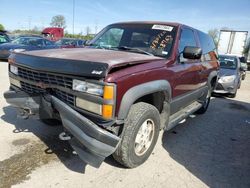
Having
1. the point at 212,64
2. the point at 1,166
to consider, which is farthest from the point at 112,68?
the point at 212,64

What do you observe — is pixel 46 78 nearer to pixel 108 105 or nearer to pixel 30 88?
pixel 30 88

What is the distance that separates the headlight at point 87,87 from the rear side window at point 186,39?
1972 millimetres

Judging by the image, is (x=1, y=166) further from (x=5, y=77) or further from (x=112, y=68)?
(x=5, y=77)

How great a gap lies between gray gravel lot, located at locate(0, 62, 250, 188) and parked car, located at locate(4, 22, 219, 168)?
0.28m

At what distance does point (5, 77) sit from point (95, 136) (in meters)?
7.34

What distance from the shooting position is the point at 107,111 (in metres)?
2.52

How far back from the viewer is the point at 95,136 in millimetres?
2555

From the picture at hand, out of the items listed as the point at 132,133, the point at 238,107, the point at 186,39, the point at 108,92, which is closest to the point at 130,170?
the point at 132,133

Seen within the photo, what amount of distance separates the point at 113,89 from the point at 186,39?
2387 mm

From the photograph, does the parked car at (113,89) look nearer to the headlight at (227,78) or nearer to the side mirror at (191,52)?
the side mirror at (191,52)

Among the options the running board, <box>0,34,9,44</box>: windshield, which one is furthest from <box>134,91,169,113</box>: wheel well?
<box>0,34,9,44</box>: windshield

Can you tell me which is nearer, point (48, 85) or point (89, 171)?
point (48, 85)

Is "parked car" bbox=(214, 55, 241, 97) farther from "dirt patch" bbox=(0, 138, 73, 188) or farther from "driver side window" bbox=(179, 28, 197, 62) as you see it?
"dirt patch" bbox=(0, 138, 73, 188)

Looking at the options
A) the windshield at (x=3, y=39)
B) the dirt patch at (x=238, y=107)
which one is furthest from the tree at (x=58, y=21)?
the dirt patch at (x=238, y=107)
